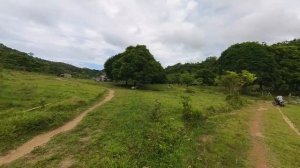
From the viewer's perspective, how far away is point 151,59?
64.4 m

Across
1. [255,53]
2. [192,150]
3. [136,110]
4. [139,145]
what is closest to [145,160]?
[139,145]

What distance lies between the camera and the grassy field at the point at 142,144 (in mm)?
14094

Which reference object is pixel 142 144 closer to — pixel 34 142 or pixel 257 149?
pixel 34 142

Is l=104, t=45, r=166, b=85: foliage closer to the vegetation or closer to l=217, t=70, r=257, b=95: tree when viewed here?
l=217, t=70, r=257, b=95: tree

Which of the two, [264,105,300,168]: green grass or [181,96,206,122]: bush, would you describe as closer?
[264,105,300,168]: green grass

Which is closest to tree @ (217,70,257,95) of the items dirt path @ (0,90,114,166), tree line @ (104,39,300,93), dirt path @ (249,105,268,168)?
tree line @ (104,39,300,93)

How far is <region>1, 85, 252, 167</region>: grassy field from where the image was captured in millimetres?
14094

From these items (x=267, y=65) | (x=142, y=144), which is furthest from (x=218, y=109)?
(x=267, y=65)

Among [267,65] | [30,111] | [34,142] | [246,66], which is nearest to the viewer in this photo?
[34,142]

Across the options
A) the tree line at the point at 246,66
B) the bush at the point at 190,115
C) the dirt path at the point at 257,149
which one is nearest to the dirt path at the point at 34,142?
the bush at the point at 190,115

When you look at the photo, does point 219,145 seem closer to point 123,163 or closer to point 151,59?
point 123,163

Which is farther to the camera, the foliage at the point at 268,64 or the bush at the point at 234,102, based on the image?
the foliage at the point at 268,64

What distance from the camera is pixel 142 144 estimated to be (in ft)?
53.4

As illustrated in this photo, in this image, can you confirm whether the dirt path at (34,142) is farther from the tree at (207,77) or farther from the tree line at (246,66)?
the tree at (207,77)
